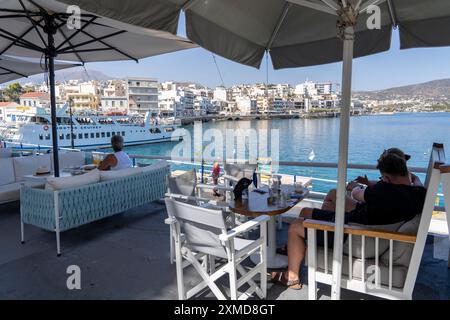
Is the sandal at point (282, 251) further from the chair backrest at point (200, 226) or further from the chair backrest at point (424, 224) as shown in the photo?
the chair backrest at point (424, 224)

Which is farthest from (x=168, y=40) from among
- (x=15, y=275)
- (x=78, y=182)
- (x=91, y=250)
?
(x=15, y=275)

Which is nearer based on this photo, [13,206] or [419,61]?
[13,206]

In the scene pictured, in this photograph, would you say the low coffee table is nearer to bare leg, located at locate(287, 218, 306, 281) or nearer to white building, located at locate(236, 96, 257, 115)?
bare leg, located at locate(287, 218, 306, 281)

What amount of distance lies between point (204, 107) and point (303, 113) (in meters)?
26.8

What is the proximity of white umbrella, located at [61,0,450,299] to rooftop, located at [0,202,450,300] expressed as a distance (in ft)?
3.78

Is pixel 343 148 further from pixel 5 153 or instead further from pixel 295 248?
pixel 5 153

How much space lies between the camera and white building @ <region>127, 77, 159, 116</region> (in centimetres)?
6550

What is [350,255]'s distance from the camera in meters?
1.97

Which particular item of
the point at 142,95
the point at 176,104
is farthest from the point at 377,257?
the point at 176,104

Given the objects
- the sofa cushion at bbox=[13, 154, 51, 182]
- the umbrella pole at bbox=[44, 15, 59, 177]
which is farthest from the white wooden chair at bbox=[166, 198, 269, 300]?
the sofa cushion at bbox=[13, 154, 51, 182]

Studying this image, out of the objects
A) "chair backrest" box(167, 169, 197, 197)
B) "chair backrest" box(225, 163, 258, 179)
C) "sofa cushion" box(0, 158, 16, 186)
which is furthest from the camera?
"sofa cushion" box(0, 158, 16, 186)

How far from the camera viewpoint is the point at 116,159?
14.5ft

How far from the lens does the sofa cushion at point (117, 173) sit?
3.77 m
